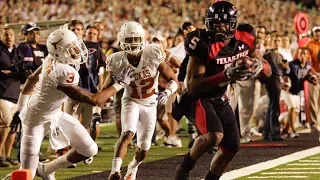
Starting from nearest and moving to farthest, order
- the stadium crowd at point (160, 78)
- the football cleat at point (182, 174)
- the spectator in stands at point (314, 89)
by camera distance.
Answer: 1. the football cleat at point (182, 174)
2. the stadium crowd at point (160, 78)
3. the spectator in stands at point (314, 89)

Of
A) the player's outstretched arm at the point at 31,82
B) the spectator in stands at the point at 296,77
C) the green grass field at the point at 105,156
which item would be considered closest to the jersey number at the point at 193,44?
the player's outstretched arm at the point at 31,82

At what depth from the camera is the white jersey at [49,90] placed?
7.36 metres

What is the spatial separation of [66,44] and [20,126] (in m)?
0.99

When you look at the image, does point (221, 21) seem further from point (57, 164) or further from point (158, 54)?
point (57, 164)

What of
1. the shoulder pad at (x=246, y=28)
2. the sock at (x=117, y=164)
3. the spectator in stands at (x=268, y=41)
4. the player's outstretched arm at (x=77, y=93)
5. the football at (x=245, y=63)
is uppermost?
the shoulder pad at (x=246, y=28)

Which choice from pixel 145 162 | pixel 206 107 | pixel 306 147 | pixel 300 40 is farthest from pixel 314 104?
pixel 206 107

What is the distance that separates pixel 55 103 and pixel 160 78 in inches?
179

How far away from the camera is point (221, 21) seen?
762cm

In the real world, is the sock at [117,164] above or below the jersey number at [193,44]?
below

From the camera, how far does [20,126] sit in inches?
320

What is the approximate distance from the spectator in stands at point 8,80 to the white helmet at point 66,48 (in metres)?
3.24

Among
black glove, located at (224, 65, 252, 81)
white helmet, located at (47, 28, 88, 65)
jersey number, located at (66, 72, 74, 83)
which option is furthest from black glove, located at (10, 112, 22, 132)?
black glove, located at (224, 65, 252, 81)

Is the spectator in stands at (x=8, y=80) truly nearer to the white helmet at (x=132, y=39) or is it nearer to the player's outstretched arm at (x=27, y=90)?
the white helmet at (x=132, y=39)

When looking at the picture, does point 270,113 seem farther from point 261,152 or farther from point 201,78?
point 201,78
